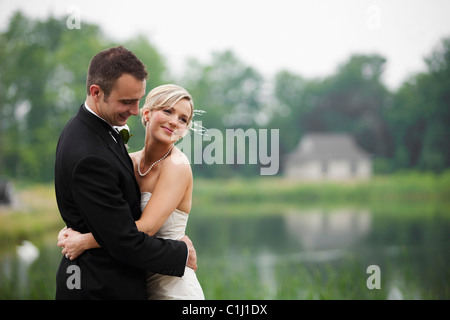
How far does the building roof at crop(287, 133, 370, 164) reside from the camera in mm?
43469

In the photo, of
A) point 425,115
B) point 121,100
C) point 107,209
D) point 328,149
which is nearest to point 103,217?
point 107,209

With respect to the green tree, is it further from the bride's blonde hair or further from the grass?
the bride's blonde hair

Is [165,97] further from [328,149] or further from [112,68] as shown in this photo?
[328,149]

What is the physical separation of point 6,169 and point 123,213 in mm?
33219

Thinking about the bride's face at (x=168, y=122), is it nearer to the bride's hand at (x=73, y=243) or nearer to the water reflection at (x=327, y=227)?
the bride's hand at (x=73, y=243)

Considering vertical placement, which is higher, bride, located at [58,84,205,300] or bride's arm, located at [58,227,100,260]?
→ bride, located at [58,84,205,300]

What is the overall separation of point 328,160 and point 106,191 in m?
44.3

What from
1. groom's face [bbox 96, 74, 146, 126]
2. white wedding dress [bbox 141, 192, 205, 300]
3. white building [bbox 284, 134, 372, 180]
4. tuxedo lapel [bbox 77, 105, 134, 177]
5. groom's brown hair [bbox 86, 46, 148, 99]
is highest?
white building [bbox 284, 134, 372, 180]

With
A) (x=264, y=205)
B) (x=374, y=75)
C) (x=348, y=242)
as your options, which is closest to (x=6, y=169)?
Answer: (x=264, y=205)

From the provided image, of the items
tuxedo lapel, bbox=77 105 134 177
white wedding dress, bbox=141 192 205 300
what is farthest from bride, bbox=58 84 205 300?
tuxedo lapel, bbox=77 105 134 177

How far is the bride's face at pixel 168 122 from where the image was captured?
2080 mm

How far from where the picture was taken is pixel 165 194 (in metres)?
2.01

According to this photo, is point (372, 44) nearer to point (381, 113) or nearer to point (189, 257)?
point (381, 113)

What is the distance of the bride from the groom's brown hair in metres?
0.28
